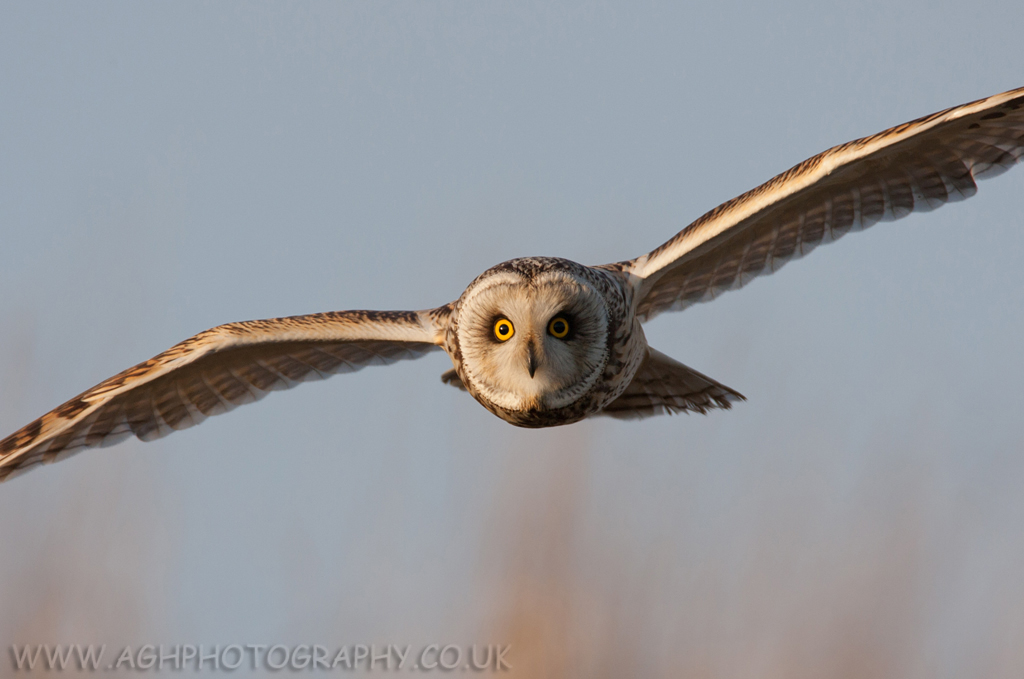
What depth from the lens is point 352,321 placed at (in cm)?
711

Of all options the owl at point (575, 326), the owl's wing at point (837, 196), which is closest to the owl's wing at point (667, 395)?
the owl at point (575, 326)

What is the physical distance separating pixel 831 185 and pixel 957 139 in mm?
764

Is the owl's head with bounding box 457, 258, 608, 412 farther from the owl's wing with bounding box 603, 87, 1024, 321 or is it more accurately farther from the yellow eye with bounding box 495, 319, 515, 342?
the owl's wing with bounding box 603, 87, 1024, 321

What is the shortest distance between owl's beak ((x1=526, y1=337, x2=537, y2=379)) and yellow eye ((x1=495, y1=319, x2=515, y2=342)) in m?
0.15

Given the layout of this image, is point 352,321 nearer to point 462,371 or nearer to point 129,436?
point 462,371

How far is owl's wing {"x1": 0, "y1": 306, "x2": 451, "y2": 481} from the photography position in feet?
22.3

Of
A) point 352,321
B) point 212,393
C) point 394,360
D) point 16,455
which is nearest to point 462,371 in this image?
point 352,321

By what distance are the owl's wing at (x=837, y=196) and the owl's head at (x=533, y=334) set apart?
34.0 inches

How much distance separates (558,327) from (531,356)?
30 centimetres

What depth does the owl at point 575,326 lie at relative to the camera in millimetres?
6047

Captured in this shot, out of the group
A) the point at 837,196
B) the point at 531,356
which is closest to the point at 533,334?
the point at 531,356

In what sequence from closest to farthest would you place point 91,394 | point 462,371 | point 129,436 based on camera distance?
point 462,371 < point 91,394 < point 129,436

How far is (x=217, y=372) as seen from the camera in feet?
24.9

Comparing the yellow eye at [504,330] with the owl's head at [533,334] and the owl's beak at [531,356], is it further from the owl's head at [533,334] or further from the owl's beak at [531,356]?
the owl's beak at [531,356]
